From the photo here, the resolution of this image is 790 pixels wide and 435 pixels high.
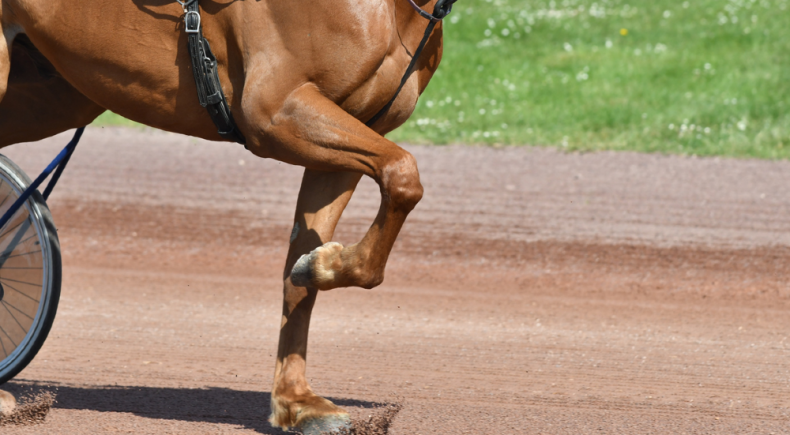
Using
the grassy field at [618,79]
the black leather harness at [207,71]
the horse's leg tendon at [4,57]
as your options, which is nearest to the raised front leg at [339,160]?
the black leather harness at [207,71]

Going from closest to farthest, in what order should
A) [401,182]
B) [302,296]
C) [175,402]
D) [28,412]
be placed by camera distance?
[401,182], [302,296], [28,412], [175,402]

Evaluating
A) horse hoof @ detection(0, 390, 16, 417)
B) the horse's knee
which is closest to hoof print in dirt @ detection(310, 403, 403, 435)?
the horse's knee

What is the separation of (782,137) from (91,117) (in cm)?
889

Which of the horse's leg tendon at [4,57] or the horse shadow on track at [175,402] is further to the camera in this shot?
the horse shadow on track at [175,402]

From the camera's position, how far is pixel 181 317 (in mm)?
5695

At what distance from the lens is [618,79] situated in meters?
13.1

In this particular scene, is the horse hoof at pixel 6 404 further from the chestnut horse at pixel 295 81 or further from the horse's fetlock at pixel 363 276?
the horse's fetlock at pixel 363 276

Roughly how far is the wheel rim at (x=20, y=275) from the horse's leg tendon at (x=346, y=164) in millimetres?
1252

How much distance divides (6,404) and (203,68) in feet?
5.24

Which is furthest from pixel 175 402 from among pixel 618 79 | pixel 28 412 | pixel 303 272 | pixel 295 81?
pixel 618 79

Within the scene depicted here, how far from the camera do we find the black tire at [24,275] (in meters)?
3.73

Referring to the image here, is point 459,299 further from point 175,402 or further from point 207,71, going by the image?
point 207,71

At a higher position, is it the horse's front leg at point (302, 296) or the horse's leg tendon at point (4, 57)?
the horse's leg tendon at point (4, 57)

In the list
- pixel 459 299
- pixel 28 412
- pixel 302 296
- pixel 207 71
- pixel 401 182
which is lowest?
pixel 459 299
